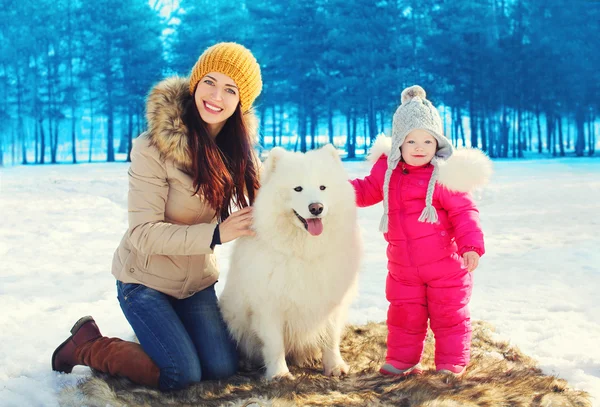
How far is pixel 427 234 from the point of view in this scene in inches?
105

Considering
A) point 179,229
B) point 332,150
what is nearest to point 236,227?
point 179,229

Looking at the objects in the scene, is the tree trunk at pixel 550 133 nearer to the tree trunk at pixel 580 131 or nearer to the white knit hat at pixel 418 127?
the tree trunk at pixel 580 131

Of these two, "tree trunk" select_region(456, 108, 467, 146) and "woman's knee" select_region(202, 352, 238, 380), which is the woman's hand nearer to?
"woman's knee" select_region(202, 352, 238, 380)

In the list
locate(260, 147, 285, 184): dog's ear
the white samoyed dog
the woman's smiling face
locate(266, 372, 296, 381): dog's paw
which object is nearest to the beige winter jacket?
the woman's smiling face

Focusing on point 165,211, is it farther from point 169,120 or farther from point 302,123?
point 302,123

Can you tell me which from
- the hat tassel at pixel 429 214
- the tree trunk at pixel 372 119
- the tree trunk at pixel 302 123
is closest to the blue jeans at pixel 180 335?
the hat tassel at pixel 429 214

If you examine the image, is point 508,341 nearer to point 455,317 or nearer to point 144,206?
point 455,317

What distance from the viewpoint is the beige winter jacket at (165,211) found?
2.57m

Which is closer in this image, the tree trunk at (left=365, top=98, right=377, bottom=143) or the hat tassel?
the hat tassel

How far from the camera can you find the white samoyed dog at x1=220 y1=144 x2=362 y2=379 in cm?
248

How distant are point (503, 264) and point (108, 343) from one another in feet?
13.0

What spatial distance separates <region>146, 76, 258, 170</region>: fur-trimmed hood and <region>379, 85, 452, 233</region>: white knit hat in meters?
1.02

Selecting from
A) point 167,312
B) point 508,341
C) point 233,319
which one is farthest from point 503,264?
point 167,312

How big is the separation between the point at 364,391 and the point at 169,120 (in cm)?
159
